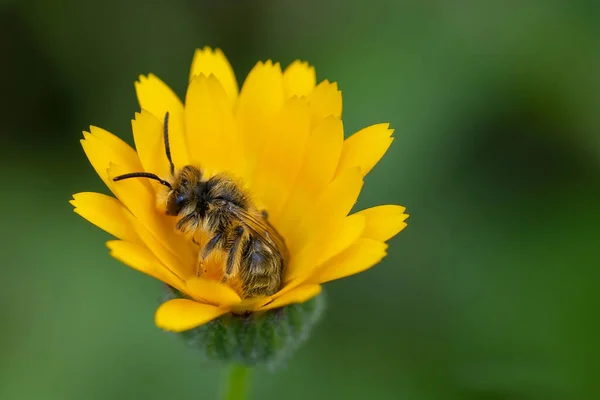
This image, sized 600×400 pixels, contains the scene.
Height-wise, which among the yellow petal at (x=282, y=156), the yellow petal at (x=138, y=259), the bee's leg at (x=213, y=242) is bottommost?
the yellow petal at (x=138, y=259)

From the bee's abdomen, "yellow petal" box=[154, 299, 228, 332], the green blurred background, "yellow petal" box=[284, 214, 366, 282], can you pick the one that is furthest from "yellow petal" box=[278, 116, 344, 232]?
the green blurred background

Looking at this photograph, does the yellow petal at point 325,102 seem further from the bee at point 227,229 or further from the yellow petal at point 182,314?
the yellow petal at point 182,314

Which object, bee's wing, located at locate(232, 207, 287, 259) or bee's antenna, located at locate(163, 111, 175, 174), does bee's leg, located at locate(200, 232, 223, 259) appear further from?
bee's antenna, located at locate(163, 111, 175, 174)

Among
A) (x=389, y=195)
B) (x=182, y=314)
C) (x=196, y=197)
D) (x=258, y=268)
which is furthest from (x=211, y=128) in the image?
(x=389, y=195)

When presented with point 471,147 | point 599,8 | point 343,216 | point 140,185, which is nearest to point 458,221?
A: point 471,147

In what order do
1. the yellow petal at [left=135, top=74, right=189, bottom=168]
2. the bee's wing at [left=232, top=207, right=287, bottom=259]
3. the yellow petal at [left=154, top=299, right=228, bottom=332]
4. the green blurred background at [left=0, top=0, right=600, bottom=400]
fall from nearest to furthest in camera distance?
the yellow petal at [left=154, top=299, right=228, bottom=332]
the bee's wing at [left=232, top=207, right=287, bottom=259]
the yellow petal at [left=135, top=74, right=189, bottom=168]
the green blurred background at [left=0, top=0, right=600, bottom=400]

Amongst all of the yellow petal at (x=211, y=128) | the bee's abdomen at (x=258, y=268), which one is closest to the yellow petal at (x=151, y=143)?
the yellow petal at (x=211, y=128)

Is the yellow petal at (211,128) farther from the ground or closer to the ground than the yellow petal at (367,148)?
farther from the ground

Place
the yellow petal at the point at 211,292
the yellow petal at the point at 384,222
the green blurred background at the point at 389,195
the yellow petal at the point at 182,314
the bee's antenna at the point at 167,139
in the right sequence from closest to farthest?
the yellow petal at the point at 182,314 → the yellow petal at the point at 211,292 → the yellow petal at the point at 384,222 → the bee's antenna at the point at 167,139 → the green blurred background at the point at 389,195
